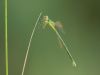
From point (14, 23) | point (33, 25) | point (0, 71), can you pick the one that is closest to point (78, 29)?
point (33, 25)

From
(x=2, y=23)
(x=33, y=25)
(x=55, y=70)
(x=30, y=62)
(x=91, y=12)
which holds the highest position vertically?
(x=2, y=23)

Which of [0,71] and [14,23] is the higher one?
[14,23]

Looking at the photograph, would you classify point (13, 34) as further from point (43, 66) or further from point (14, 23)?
point (43, 66)

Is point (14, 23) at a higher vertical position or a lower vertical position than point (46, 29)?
higher

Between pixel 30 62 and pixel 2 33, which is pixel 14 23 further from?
pixel 30 62

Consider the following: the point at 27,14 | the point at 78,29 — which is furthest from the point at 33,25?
the point at 78,29

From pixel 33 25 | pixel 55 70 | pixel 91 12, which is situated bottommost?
pixel 55 70
